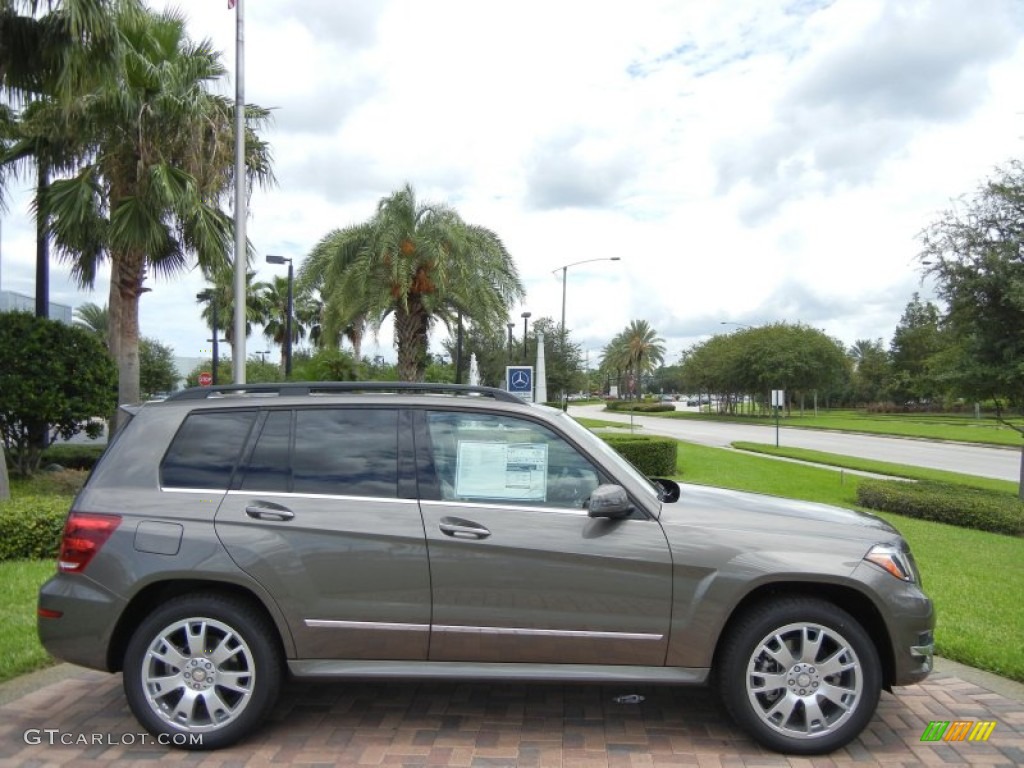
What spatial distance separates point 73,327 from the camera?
39.1 feet

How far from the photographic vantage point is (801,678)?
3.38m

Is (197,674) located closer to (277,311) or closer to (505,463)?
(505,463)

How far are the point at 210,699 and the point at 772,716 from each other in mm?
2560

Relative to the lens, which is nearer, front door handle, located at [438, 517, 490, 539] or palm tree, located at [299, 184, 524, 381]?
front door handle, located at [438, 517, 490, 539]

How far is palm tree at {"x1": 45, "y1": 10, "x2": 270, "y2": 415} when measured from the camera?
1162cm

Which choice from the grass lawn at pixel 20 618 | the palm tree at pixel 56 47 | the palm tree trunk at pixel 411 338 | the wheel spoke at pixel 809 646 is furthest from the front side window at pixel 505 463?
the palm tree trunk at pixel 411 338

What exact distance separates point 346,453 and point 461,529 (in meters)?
0.69

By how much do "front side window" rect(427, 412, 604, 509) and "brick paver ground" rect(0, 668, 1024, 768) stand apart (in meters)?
1.14

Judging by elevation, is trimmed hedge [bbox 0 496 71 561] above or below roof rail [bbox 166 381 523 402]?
below

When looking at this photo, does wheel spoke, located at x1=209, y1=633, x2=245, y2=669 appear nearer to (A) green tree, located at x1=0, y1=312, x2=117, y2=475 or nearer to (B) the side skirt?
(B) the side skirt

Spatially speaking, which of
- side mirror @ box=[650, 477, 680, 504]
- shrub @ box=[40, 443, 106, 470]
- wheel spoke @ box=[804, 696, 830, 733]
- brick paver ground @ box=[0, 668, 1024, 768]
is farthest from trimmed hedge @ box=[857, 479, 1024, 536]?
shrub @ box=[40, 443, 106, 470]

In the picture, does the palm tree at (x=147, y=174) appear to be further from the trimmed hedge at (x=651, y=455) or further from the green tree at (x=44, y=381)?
the trimmed hedge at (x=651, y=455)

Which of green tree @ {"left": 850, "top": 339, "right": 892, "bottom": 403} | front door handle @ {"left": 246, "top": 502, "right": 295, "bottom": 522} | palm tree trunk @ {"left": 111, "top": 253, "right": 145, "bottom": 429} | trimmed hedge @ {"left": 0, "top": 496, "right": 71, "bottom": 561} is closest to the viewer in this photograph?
front door handle @ {"left": 246, "top": 502, "right": 295, "bottom": 522}

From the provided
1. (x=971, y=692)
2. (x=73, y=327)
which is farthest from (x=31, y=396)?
(x=971, y=692)
